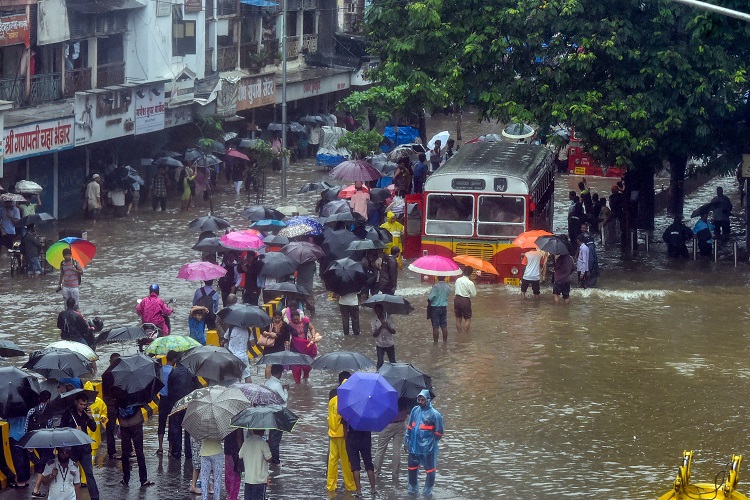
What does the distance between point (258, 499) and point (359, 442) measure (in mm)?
1218

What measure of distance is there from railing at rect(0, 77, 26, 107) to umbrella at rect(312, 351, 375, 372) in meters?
18.3

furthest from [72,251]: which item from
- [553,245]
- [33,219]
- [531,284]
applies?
[531,284]

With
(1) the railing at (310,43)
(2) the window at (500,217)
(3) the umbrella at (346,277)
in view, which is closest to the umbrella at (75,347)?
(3) the umbrella at (346,277)

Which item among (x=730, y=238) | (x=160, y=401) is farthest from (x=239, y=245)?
(x=730, y=238)

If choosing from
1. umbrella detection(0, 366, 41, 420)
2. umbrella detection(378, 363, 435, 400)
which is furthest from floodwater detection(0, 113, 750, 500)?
umbrella detection(378, 363, 435, 400)

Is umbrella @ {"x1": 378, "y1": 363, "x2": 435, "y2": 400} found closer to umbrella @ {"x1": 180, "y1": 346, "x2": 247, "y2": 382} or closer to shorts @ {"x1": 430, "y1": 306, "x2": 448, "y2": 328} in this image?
umbrella @ {"x1": 180, "y1": 346, "x2": 247, "y2": 382}

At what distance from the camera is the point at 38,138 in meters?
→ 30.1

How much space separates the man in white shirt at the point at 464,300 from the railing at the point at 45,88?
14.7 metres

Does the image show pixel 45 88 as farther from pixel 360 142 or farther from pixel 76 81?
pixel 360 142

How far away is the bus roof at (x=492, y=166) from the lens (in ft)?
82.9

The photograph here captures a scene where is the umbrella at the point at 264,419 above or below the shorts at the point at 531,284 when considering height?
below

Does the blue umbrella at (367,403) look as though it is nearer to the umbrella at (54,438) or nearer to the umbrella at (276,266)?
the umbrella at (54,438)

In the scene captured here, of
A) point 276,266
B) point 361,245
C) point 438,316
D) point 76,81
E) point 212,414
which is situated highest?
point 76,81

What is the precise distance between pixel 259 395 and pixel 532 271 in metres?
11.6
